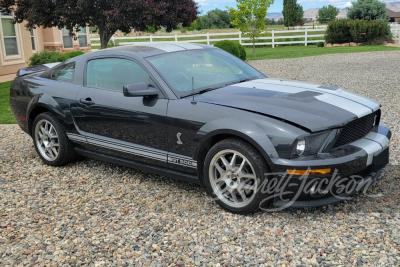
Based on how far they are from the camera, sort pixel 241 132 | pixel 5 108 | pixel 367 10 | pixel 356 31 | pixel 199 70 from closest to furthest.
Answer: pixel 241 132 → pixel 199 70 → pixel 5 108 → pixel 356 31 → pixel 367 10

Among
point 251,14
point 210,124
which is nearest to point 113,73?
point 210,124

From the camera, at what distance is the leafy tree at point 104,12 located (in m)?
13.2

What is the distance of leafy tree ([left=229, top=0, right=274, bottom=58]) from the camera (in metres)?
20.3

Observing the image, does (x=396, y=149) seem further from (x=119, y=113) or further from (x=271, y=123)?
(x=119, y=113)

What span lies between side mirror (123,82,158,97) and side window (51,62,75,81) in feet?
4.77

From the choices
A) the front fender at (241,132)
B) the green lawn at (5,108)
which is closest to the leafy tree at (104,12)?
the green lawn at (5,108)

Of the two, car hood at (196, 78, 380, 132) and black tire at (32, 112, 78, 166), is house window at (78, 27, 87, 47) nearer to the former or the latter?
black tire at (32, 112, 78, 166)

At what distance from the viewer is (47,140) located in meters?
5.61

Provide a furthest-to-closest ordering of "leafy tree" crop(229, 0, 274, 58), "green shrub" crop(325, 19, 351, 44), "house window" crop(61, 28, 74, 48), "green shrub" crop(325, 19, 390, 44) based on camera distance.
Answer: "green shrub" crop(325, 19, 351, 44), "green shrub" crop(325, 19, 390, 44), "house window" crop(61, 28, 74, 48), "leafy tree" crop(229, 0, 274, 58)

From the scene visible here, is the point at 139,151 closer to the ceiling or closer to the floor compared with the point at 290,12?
closer to the floor

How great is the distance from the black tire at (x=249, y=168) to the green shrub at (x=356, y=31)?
979 inches

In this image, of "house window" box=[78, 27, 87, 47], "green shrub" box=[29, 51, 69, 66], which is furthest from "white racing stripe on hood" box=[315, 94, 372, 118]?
"house window" box=[78, 27, 87, 47]

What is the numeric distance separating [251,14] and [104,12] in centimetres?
951

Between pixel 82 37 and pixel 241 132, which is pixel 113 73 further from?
pixel 82 37
